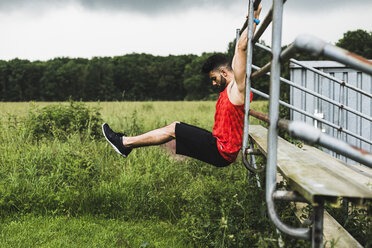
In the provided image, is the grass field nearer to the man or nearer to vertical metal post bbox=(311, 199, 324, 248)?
the man

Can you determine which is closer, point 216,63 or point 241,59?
point 241,59

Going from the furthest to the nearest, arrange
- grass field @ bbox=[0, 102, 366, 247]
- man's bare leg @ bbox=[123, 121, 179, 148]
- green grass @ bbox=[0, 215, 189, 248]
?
man's bare leg @ bbox=[123, 121, 179, 148]
green grass @ bbox=[0, 215, 189, 248]
grass field @ bbox=[0, 102, 366, 247]

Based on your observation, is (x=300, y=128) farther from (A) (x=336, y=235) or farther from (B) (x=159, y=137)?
(B) (x=159, y=137)

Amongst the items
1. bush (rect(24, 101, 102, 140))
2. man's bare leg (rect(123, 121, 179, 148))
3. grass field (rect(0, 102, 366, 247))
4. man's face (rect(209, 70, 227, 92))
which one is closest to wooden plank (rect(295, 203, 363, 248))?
grass field (rect(0, 102, 366, 247))

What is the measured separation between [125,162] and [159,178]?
759 millimetres

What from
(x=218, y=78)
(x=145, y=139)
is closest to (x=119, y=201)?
(x=145, y=139)

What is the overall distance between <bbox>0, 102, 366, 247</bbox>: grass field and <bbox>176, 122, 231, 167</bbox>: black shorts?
0.27 m

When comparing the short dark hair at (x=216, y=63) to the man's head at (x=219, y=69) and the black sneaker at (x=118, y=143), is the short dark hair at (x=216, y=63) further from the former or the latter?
the black sneaker at (x=118, y=143)

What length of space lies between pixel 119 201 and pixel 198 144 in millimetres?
1264

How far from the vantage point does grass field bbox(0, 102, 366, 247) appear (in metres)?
2.85

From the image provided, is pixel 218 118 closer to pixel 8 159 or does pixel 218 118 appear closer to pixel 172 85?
pixel 8 159

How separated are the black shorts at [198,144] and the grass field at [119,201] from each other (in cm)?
27

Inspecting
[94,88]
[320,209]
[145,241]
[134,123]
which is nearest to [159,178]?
[145,241]

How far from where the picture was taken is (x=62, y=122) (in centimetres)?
612
